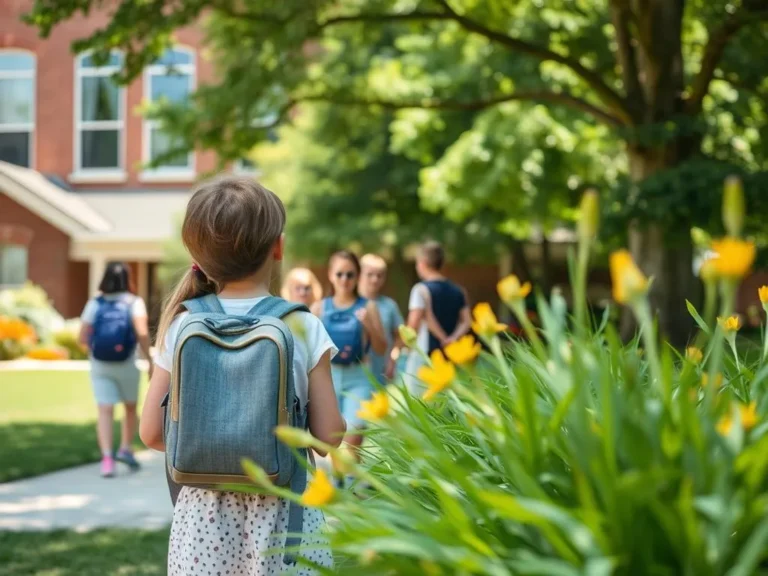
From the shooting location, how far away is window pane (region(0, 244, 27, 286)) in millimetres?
30062

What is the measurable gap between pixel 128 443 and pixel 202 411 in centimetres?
715

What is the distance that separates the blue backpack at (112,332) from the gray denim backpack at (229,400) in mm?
6447

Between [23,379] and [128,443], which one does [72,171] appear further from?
[128,443]

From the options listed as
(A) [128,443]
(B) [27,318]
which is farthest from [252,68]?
(B) [27,318]

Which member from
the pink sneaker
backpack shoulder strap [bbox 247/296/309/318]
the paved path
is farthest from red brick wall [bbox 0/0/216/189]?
backpack shoulder strap [bbox 247/296/309/318]

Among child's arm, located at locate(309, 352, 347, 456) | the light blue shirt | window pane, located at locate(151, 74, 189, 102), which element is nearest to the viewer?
child's arm, located at locate(309, 352, 347, 456)

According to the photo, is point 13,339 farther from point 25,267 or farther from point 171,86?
point 171,86

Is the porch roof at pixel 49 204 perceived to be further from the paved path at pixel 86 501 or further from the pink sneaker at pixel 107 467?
the pink sneaker at pixel 107 467

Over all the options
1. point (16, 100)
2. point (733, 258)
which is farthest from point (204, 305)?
point (16, 100)

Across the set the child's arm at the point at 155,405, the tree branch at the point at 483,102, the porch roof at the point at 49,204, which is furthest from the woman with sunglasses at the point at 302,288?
the porch roof at the point at 49,204

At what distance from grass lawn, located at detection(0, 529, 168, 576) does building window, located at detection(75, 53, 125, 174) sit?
24.7 metres

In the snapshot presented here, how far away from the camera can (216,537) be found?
Answer: 296 cm

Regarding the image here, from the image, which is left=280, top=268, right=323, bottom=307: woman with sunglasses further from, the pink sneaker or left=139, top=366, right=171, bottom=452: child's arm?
left=139, top=366, right=171, bottom=452: child's arm

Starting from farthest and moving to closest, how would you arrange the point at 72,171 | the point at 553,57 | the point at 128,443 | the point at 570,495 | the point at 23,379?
the point at 72,171 < the point at 23,379 < the point at 553,57 < the point at 128,443 < the point at 570,495
